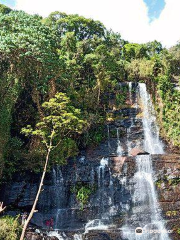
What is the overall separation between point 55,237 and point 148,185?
6189 mm

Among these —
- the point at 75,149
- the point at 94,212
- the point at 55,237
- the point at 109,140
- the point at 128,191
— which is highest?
the point at 109,140

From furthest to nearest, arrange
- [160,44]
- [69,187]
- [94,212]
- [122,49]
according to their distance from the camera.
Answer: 1. [160,44]
2. [122,49]
3. [69,187]
4. [94,212]

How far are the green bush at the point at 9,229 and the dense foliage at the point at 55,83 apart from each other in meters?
3.90

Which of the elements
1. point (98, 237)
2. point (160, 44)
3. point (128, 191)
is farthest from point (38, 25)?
point (160, 44)

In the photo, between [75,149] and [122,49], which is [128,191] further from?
[122,49]

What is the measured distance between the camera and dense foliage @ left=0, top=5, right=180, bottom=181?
637 inches

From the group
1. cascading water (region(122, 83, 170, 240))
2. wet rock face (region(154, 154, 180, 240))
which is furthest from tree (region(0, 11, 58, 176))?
wet rock face (region(154, 154, 180, 240))

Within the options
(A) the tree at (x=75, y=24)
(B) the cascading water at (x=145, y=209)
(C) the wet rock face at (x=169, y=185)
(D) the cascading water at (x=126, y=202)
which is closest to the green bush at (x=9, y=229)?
(D) the cascading water at (x=126, y=202)

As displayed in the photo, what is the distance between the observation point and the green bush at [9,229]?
10820 millimetres

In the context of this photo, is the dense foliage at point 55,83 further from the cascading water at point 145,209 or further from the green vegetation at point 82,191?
the cascading water at point 145,209

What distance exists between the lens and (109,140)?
21047mm

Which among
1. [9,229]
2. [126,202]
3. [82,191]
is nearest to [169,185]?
[126,202]

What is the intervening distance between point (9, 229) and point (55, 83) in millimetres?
10071

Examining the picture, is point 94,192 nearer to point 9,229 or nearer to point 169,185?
point 169,185
